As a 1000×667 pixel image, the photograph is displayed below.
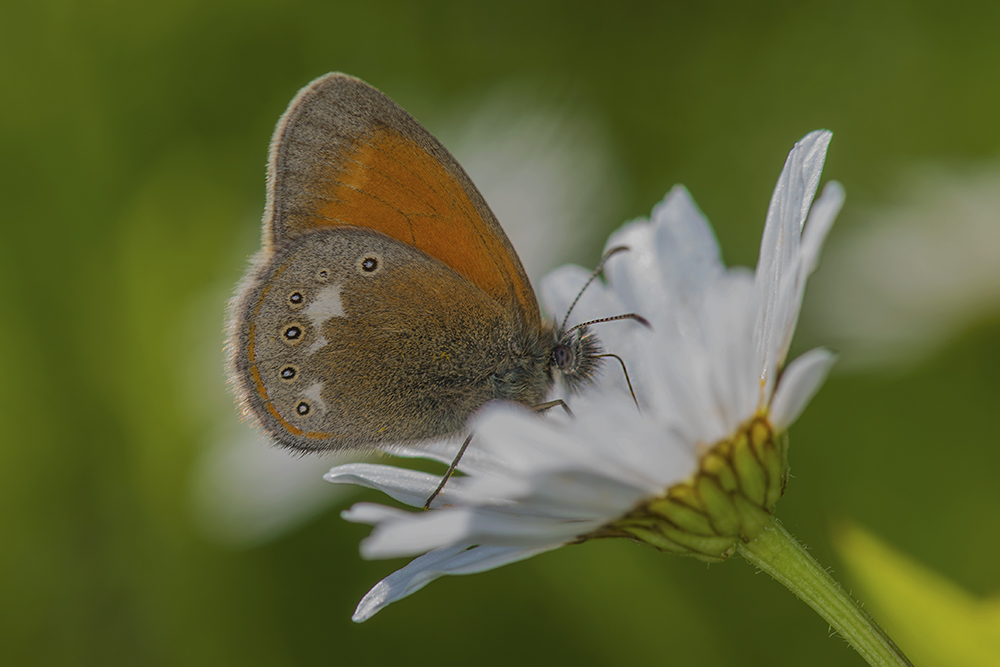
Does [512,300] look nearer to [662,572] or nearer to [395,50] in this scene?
[662,572]

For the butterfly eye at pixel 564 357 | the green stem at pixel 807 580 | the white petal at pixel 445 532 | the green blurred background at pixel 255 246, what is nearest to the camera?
the white petal at pixel 445 532

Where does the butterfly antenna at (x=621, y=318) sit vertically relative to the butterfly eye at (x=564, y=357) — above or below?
above

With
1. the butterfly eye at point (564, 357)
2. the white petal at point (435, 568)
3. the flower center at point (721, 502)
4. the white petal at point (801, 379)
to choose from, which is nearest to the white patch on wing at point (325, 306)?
the butterfly eye at point (564, 357)

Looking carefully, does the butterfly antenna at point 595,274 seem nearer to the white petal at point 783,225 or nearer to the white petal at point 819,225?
the white petal at point 783,225

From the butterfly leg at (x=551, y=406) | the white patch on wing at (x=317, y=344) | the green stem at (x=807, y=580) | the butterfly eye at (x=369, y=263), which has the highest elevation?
the butterfly eye at (x=369, y=263)

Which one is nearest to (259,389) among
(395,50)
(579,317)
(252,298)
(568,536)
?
(252,298)

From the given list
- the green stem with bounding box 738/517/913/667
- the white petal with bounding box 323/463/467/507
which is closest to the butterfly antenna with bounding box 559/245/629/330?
the white petal with bounding box 323/463/467/507

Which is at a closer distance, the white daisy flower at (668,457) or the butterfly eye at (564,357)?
the white daisy flower at (668,457)
